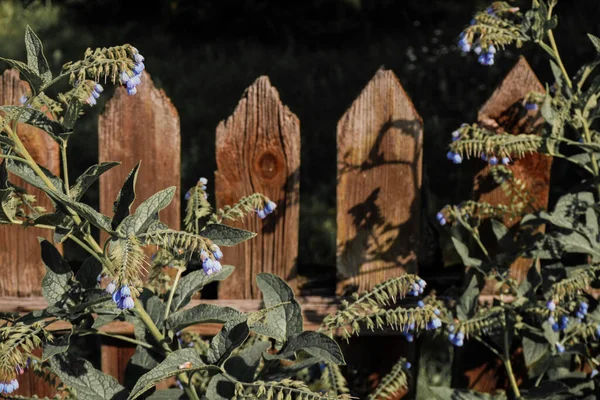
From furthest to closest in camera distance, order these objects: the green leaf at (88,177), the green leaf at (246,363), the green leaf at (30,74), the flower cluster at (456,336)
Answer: the flower cluster at (456,336) < the green leaf at (246,363) < the green leaf at (88,177) < the green leaf at (30,74)

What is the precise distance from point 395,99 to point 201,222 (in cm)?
74

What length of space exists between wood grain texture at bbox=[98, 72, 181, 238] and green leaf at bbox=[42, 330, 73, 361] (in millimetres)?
863

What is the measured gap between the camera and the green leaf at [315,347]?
1.91m

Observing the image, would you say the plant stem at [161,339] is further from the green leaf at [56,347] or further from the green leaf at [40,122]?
the green leaf at [40,122]

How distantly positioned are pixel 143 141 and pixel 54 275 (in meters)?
0.78

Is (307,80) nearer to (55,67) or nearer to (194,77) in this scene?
(194,77)

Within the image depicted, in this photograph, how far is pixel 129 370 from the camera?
2.21 m

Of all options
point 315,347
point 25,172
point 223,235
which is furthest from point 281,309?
point 25,172

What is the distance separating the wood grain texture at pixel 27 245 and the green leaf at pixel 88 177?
0.90 metres

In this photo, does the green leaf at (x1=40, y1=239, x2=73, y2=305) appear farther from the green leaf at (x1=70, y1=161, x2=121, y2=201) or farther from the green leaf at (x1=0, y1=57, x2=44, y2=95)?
the green leaf at (x1=0, y1=57, x2=44, y2=95)

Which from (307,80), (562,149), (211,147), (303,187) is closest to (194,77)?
(307,80)

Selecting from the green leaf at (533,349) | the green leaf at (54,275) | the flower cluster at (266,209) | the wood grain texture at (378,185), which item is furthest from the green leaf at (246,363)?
the green leaf at (533,349)

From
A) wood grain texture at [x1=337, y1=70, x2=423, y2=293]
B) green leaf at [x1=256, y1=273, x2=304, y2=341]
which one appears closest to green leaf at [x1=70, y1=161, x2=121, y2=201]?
green leaf at [x1=256, y1=273, x2=304, y2=341]

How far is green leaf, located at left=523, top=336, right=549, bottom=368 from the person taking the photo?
273cm
